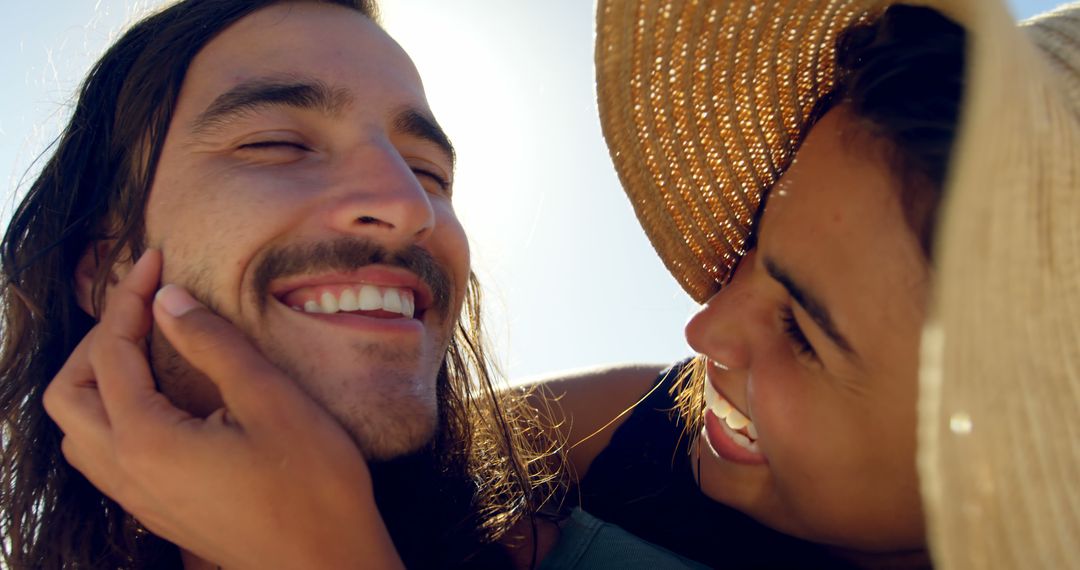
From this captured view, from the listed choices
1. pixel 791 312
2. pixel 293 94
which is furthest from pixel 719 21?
pixel 293 94

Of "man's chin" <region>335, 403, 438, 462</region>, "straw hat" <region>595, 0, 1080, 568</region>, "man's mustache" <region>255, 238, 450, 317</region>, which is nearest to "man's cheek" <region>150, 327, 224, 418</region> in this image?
"man's mustache" <region>255, 238, 450, 317</region>

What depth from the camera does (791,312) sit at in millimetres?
1444

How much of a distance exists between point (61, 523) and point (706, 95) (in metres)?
2.08

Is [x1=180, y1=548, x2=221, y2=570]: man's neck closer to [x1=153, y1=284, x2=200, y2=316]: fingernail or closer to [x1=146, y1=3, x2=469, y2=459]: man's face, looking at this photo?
[x1=146, y1=3, x2=469, y2=459]: man's face

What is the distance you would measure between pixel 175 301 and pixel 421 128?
2.84 feet

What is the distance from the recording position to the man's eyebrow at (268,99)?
1743 mm

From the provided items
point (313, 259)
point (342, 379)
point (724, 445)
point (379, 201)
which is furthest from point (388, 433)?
point (724, 445)

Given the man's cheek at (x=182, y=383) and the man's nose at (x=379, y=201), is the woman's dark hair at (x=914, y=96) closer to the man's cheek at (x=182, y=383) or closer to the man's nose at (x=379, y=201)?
the man's nose at (x=379, y=201)

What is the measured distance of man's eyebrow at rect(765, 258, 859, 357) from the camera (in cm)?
125

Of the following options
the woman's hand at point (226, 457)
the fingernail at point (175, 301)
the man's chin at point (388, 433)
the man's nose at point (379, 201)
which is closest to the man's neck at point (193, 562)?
the woman's hand at point (226, 457)

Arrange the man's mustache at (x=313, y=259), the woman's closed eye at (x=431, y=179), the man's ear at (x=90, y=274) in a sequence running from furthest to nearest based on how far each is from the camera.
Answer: the woman's closed eye at (x=431, y=179) < the man's ear at (x=90, y=274) < the man's mustache at (x=313, y=259)

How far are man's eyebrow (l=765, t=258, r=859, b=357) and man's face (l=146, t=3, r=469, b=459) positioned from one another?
0.93m

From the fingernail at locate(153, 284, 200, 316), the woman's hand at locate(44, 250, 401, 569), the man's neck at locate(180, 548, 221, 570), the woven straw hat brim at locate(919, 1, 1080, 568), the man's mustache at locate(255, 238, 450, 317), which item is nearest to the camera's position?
the woven straw hat brim at locate(919, 1, 1080, 568)

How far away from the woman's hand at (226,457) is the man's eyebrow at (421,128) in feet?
2.53
